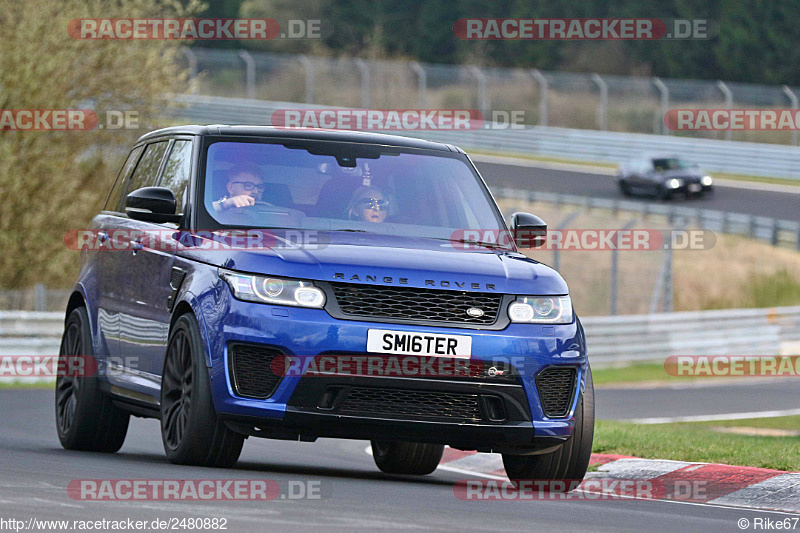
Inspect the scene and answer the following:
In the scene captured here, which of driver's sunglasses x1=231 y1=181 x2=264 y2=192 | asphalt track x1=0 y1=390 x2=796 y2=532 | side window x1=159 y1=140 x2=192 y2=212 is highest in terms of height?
side window x1=159 y1=140 x2=192 y2=212

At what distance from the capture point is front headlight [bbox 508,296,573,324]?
807 centimetres

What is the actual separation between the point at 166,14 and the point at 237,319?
71.3ft

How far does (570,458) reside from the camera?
8602mm

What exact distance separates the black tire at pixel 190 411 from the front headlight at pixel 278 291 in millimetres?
380

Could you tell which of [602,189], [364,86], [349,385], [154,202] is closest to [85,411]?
[154,202]

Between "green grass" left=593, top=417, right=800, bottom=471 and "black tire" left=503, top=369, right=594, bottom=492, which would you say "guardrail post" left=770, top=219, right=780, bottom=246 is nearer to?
"green grass" left=593, top=417, right=800, bottom=471

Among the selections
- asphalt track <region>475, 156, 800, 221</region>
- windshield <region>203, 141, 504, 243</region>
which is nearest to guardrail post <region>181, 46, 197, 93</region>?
asphalt track <region>475, 156, 800, 221</region>

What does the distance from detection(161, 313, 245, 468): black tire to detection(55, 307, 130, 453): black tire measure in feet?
5.29

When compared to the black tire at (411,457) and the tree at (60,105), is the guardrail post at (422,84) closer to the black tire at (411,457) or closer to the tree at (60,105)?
the tree at (60,105)

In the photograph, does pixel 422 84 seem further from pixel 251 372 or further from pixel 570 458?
pixel 251 372

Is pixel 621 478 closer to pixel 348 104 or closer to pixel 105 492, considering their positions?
pixel 105 492

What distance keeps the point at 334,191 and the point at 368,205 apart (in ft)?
0.70

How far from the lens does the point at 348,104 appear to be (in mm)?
53969

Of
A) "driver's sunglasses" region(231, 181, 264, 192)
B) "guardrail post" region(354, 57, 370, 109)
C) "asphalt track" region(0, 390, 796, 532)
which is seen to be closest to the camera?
"asphalt track" region(0, 390, 796, 532)
